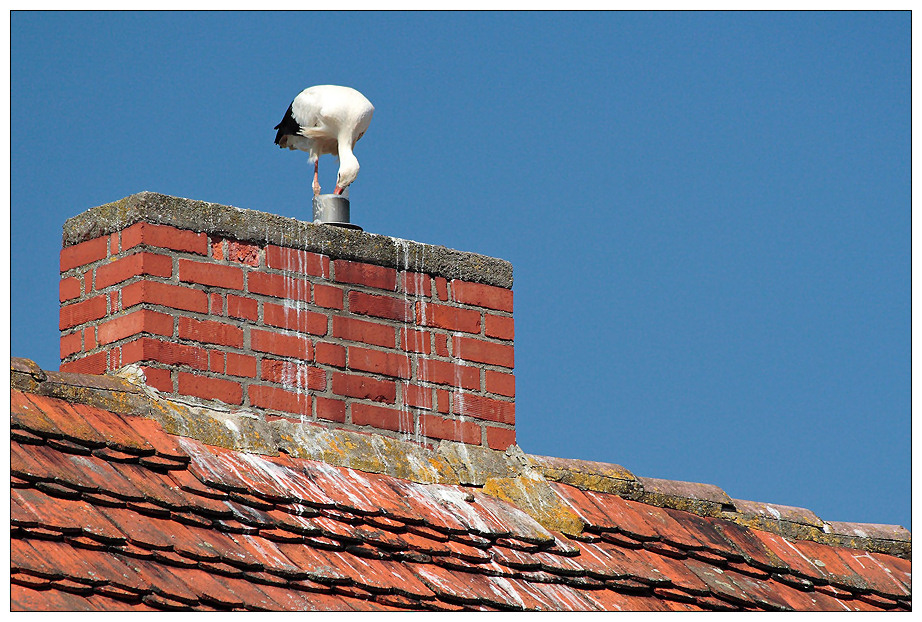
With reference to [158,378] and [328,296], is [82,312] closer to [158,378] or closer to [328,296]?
[158,378]

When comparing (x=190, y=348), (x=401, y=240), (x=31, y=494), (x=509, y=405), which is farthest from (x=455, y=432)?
(x=31, y=494)

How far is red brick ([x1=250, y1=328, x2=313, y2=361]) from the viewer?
5562 mm

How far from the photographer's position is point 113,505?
14.8 feet

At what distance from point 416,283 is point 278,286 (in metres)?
Result: 0.63

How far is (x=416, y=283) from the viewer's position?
19.8 feet

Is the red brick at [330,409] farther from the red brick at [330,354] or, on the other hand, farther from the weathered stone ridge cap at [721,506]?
the weathered stone ridge cap at [721,506]

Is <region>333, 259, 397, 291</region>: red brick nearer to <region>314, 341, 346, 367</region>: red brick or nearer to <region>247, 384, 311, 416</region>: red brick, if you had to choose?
<region>314, 341, 346, 367</region>: red brick

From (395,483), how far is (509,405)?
838 millimetres

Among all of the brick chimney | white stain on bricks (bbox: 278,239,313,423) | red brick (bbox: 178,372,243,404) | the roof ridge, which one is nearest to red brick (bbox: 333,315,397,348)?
the brick chimney

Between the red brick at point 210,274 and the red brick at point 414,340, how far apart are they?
0.73m

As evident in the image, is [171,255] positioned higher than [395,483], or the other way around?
[171,255]

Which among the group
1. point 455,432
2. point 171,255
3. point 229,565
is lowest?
point 229,565

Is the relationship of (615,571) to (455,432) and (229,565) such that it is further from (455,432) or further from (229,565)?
(229,565)

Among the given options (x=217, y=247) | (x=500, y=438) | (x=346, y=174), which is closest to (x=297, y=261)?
(x=217, y=247)
